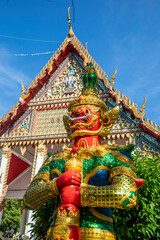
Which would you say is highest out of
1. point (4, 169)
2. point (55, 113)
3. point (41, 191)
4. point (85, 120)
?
point (55, 113)

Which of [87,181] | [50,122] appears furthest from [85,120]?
→ [50,122]

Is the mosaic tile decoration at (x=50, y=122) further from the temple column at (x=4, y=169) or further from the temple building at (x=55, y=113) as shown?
the temple column at (x=4, y=169)

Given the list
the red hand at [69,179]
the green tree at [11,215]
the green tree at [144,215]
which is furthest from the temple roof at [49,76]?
the green tree at [11,215]

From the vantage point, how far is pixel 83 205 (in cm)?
264

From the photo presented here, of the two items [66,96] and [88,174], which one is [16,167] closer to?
[66,96]

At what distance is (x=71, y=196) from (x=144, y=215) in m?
1.59

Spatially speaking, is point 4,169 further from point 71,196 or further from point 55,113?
point 71,196

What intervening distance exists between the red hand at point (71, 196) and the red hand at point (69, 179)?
55mm

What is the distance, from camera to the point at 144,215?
143 inches

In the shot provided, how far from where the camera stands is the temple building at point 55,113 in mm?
7785

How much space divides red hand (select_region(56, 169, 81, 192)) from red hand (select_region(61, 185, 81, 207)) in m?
0.05

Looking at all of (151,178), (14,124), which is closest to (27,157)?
(14,124)

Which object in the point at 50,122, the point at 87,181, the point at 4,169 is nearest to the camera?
the point at 87,181

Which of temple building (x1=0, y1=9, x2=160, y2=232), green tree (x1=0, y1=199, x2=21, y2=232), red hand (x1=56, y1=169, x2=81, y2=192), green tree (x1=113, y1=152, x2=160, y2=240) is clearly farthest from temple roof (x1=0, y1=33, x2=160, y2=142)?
green tree (x1=0, y1=199, x2=21, y2=232)
